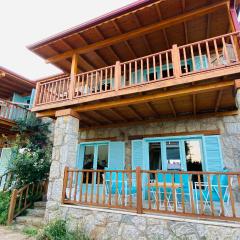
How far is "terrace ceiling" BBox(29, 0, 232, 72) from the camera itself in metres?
5.39

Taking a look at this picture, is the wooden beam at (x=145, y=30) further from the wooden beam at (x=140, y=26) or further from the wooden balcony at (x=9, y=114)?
the wooden balcony at (x=9, y=114)

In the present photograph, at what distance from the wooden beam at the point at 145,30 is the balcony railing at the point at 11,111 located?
3894 millimetres

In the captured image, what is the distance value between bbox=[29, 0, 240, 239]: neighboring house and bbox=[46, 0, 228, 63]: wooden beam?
0.03 m

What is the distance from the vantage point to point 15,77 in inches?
394

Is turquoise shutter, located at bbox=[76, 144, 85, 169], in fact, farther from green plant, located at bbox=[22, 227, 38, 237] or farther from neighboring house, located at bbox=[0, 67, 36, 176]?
neighboring house, located at bbox=[0, 67, 36, 176]

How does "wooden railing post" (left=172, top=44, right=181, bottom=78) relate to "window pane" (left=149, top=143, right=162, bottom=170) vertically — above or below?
above

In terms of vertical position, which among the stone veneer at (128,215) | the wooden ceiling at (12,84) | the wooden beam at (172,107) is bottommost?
the stone veneer at (128,215)

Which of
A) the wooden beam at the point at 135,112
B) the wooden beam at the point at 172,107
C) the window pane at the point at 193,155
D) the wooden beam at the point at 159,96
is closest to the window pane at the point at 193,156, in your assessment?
the window pane at the point at 193,155

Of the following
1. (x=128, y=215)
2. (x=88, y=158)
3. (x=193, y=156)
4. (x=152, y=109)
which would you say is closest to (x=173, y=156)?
(x=193, y=156)

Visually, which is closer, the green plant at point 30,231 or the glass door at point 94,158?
the green plant at point 30,231

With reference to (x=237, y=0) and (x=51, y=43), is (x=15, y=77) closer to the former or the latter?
(x=51, y=43)

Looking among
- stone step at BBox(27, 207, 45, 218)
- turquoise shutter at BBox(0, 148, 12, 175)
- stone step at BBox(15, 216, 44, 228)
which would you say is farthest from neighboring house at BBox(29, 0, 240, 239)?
turquoise shutter at BBox(0, 148, 12, 175)

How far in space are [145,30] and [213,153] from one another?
4.55 meters

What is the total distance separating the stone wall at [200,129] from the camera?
5.85 meters
